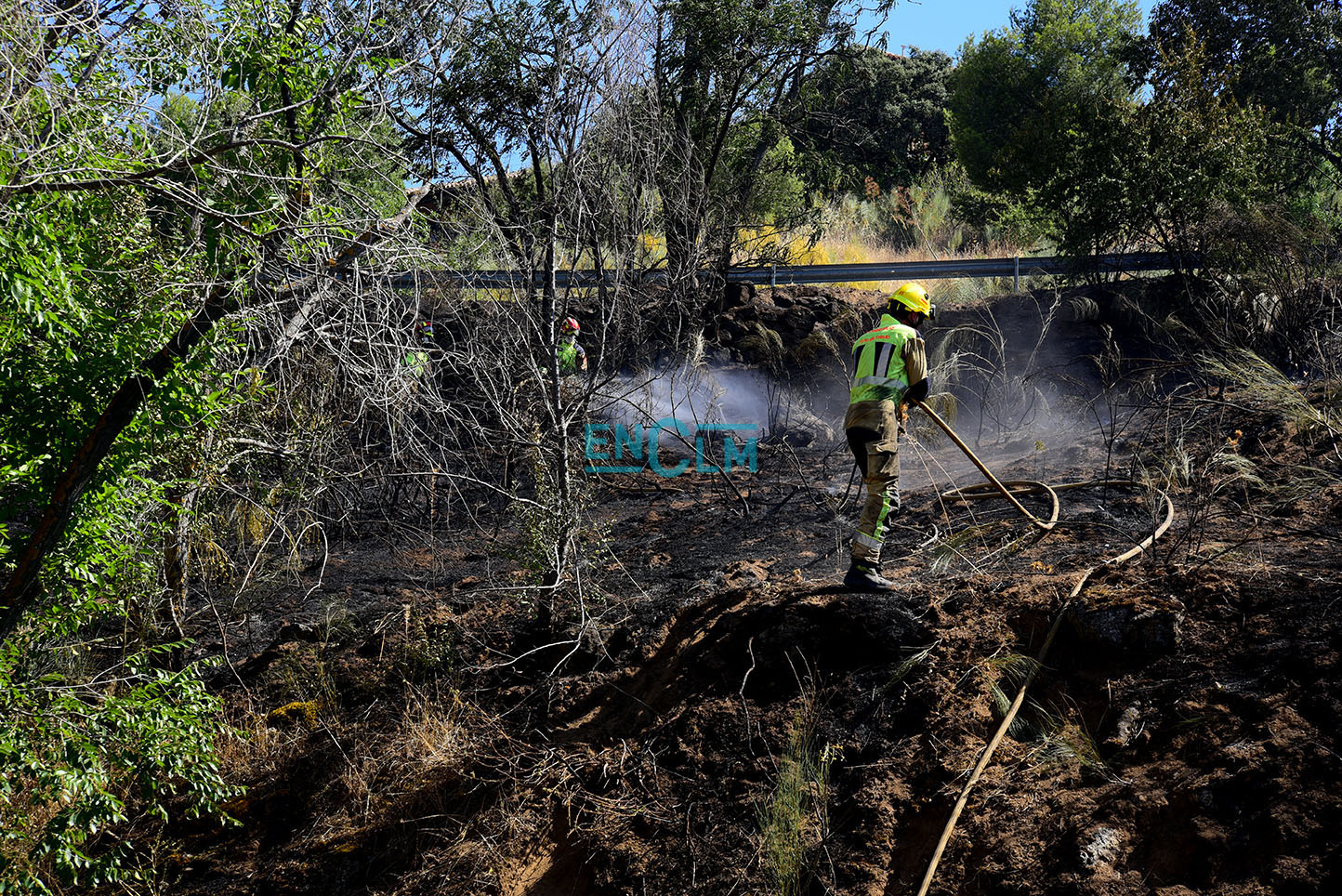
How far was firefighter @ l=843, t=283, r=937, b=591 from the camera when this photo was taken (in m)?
A: 6.46

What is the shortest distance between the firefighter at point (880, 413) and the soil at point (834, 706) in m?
0.29

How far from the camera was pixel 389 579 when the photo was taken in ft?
34.2

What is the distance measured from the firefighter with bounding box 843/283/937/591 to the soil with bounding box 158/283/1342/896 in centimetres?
29

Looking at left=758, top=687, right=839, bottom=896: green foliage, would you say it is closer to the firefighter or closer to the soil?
A: the soil

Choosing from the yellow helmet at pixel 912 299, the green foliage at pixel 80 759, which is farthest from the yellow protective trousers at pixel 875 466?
the green foliage at pixel 80 759

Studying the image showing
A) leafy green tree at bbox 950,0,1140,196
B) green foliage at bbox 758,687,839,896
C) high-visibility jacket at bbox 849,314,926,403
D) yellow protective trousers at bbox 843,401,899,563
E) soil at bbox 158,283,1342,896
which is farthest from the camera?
leafy green tree at bbox 950,0,1140,196

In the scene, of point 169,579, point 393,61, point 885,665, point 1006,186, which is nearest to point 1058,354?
point 1006,186

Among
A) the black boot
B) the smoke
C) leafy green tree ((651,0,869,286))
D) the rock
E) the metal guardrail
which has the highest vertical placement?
leafy green tree ((651,0,869,286))

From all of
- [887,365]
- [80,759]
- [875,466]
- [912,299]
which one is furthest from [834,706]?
[80,759]

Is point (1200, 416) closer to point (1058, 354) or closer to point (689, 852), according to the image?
point (1058, 354)

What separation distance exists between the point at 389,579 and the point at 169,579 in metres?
2.32

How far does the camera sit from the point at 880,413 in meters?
6.59

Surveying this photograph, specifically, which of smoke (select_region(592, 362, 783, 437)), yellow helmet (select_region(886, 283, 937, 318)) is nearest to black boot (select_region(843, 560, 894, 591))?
yellow helmet (select_region(886, 283, 937, 318))

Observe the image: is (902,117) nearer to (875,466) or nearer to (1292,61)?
(1292,61)
